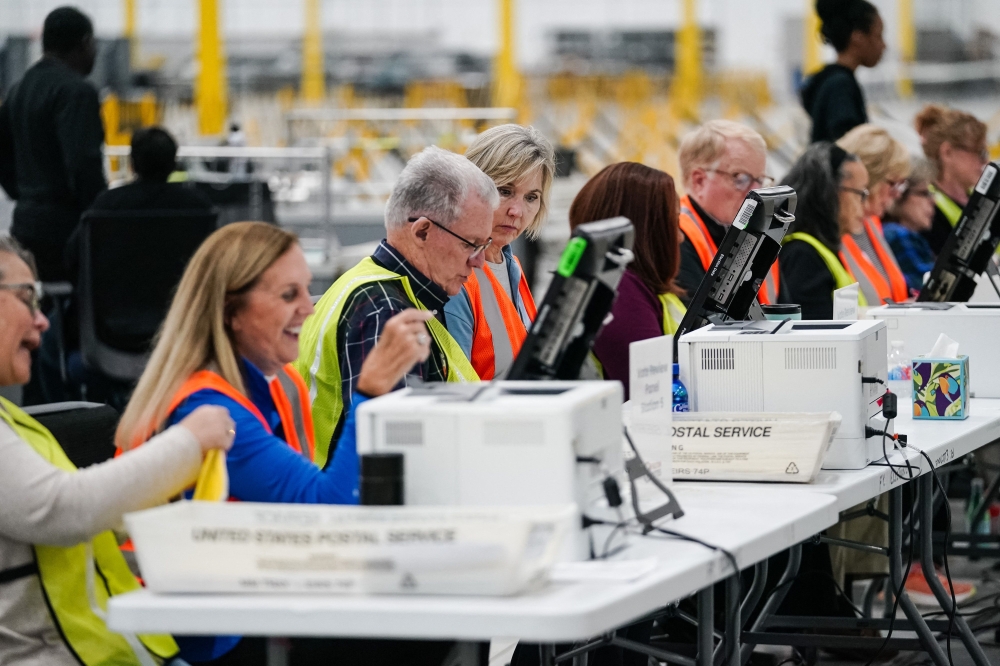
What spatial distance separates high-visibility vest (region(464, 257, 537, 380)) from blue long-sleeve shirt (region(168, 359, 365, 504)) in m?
1.00

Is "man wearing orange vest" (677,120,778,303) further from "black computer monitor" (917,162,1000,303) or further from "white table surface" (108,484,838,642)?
Result: "white table surface" (108,484,838,642)

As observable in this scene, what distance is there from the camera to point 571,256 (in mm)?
1835

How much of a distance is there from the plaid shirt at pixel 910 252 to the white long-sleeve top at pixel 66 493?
3814 millimetres

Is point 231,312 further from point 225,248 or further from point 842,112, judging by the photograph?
point 842,112

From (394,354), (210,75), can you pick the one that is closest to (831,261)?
(394,354)

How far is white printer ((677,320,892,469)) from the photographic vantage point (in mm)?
2385

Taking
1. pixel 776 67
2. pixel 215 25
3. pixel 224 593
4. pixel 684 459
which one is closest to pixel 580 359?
pixel 684 459

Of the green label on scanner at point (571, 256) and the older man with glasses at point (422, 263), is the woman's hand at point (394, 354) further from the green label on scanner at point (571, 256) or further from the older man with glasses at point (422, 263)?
the older man with glasses at point (422, 263)

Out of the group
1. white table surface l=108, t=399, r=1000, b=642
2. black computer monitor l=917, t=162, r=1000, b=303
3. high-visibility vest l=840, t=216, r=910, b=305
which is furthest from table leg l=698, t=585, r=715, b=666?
high-visibility vest l=840, t=216, r=910, b=305

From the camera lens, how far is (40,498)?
1.67 metres

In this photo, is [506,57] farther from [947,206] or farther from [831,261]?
[831,261]

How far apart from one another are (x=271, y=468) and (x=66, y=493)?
29 cm

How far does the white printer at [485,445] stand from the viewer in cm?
166

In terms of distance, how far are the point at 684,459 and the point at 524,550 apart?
91 centimetres
